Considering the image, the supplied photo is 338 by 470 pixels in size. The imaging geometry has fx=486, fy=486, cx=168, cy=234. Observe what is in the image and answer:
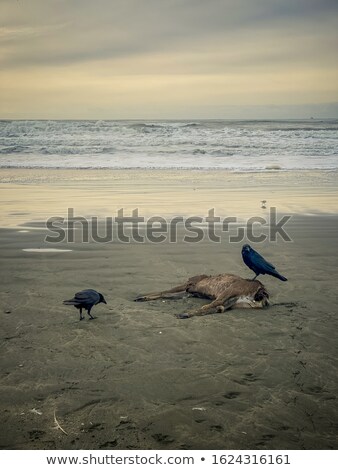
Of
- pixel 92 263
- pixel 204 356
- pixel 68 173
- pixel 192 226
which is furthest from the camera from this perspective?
pixel 68 173

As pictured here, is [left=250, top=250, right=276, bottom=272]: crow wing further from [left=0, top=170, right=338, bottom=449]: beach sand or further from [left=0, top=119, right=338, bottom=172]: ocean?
[left=0, top=119, right=338, bottom=172]: ocean

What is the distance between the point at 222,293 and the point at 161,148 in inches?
967

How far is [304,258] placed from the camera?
7172mm

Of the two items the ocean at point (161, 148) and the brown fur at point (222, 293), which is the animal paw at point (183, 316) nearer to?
the brown fur at point (222, 293)

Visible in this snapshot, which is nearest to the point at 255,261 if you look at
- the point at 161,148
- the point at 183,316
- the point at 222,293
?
the point at 222,293

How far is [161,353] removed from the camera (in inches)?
159

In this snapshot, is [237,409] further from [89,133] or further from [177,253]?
[89,133]

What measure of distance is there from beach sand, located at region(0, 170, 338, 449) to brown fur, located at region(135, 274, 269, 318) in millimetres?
110

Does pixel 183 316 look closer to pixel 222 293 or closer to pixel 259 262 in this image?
pixel 222 293

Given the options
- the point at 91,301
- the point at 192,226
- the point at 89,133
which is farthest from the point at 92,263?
the point at 89,133

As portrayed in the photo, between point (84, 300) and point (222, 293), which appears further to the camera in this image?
point (222, 293)

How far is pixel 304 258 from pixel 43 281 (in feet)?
12.3

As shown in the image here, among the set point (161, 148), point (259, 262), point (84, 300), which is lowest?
point (84, 300)

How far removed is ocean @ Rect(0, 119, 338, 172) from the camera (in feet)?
71.9
